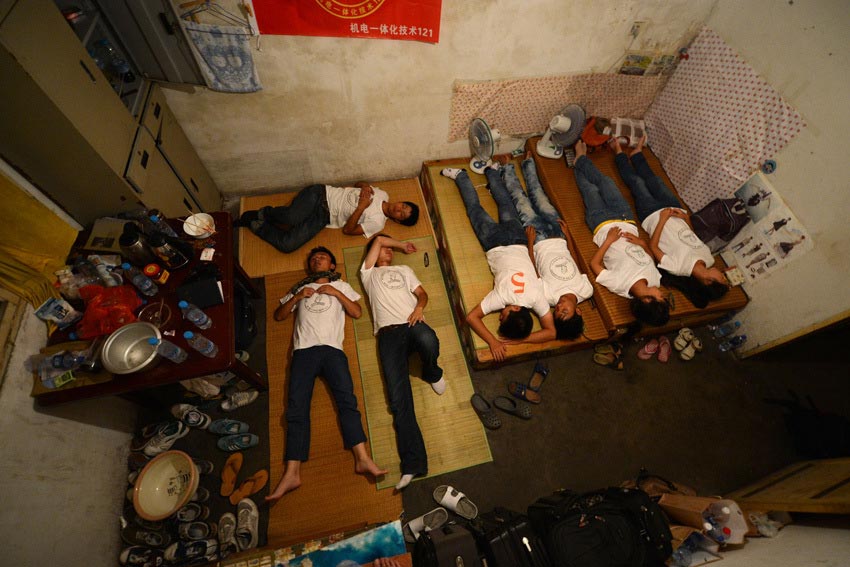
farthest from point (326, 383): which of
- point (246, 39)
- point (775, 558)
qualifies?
point (775, 558)

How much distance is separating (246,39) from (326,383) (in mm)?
2594

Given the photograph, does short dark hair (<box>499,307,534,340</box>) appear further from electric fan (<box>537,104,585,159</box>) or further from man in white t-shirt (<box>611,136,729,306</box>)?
electric fan (<box>537,104,585,159</box>)

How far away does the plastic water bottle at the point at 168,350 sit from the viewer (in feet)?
6.48

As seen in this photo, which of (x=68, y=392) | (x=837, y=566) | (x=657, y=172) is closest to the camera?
(x=837, y=566)

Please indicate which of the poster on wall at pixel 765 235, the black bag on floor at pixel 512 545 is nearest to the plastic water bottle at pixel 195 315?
the black bag on floor at pixel 512 545

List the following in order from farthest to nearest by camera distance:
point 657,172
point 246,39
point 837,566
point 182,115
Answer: point 657,172 < point 182,115 < point 246,39 < point 837,566

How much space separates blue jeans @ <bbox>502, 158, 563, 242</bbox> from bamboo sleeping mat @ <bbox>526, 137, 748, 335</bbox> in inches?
3.7

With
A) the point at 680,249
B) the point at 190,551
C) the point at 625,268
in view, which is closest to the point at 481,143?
the point at 625,268

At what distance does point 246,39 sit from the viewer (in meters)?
2.48

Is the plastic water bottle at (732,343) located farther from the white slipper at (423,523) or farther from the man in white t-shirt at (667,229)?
the white slipper at (423,523)

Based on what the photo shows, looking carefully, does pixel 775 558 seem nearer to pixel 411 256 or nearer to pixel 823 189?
pixel 823 189

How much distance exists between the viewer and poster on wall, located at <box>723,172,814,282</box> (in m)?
2.76

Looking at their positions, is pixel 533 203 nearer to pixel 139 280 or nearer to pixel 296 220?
pixel 296 220

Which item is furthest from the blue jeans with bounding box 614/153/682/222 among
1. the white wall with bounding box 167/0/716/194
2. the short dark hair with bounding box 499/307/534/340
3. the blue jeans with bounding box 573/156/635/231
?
→ the short dark hair with bounding box 499/307/534/340
